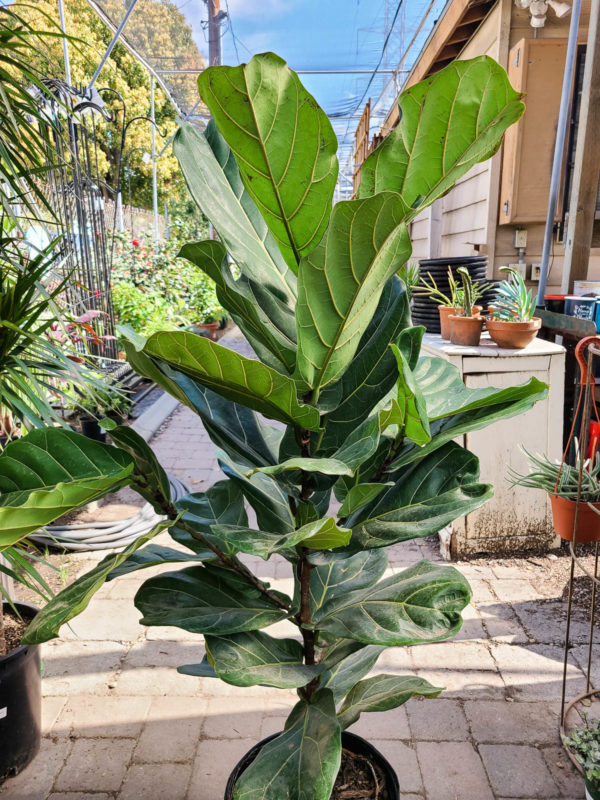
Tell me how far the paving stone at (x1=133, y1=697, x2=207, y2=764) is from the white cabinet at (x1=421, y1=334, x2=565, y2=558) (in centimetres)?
151

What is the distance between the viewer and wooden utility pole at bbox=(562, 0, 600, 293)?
3361 millimetres

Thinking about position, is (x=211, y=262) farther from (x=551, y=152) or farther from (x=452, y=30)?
(x=452, y=30)

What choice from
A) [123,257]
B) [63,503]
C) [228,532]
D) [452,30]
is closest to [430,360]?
[228,532]

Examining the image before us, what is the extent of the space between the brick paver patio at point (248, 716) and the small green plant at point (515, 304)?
1.27 metres

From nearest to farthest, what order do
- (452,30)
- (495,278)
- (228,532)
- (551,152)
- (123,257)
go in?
1. (228,532)
2. (551,152)
3. (495,278)
4. (452,30)
5. (123,257)

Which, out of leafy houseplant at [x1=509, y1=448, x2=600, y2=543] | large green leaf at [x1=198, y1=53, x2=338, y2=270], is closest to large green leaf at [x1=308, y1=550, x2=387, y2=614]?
large green leaf at [x1=198, y1=53, x2=338, y2=270]

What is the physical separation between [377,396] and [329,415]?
7cm

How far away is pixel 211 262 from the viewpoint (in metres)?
0.72

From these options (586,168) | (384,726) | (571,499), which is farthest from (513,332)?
(384,726)

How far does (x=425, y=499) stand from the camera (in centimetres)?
91

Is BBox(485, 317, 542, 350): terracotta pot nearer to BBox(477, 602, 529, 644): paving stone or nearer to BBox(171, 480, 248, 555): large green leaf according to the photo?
BBox(477, 602, 529, 644): paving stone

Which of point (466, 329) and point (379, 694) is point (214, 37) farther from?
point (379, 694)

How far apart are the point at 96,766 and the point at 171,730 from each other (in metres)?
0.26

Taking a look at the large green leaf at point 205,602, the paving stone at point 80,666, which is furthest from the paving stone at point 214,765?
the large green leaf at point 205,602
